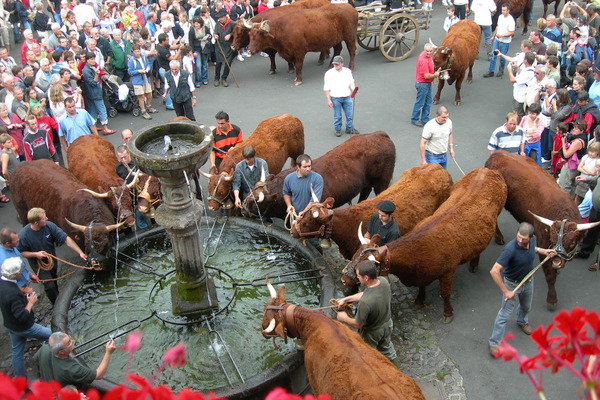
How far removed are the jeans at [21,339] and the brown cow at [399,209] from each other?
3295mm

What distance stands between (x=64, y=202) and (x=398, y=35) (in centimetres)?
1078

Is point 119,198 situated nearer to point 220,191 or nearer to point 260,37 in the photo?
point 220,191

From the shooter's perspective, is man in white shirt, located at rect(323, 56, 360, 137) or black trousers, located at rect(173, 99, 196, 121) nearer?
man in white shirt, located at rect(323, 56, 360, 137)

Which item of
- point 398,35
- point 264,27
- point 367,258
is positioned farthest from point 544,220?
point 398,35

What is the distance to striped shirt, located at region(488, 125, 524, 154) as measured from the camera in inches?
365

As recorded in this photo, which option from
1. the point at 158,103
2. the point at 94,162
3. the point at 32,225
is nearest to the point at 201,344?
the point at 32,225

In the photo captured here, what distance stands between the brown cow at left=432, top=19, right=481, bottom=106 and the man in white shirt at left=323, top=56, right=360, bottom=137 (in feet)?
8.13

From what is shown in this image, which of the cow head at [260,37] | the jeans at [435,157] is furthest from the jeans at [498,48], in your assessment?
the jeans at [435,157]

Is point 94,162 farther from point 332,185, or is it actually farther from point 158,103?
point 158,103

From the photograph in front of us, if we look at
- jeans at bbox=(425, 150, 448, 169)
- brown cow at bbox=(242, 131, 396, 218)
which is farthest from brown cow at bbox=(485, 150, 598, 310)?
brown cow at bbox=(242, 131, 396, 218)

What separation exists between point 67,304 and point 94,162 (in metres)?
3.13

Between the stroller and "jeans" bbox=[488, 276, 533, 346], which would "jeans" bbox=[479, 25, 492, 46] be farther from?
"jeans" bbox=[488, 276, 533, 346]

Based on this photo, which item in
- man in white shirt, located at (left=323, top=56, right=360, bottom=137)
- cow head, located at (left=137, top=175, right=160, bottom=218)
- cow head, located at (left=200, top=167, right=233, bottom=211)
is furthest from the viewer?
man in white shirt, located at (left=323, top=56, right=360, bottom=137)

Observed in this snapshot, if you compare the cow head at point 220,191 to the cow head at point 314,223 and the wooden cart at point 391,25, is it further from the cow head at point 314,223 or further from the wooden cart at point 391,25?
the wooden cart at point 391,25
